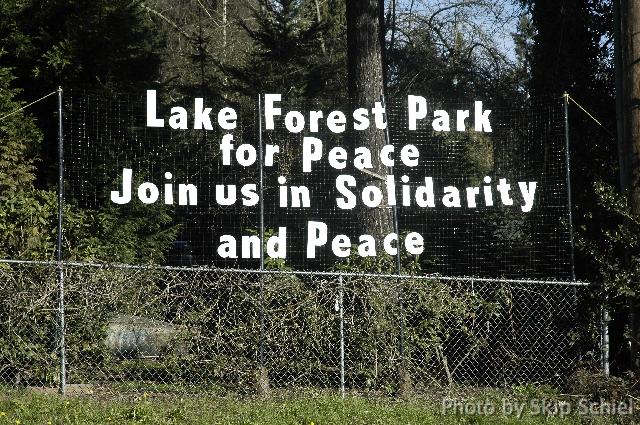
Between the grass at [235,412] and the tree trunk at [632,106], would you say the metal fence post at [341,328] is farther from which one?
the tree trunk at [632,106]

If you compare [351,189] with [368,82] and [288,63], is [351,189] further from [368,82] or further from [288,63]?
[288,63]

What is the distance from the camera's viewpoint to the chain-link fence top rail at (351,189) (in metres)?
9.63

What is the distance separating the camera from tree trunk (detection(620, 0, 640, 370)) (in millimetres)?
8188

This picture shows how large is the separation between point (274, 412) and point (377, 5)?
16.8ft

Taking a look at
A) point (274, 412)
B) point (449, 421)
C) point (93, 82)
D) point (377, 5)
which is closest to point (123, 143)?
point (93, 82)

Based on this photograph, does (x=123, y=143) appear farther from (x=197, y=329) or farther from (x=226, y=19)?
(x=226, y=19)

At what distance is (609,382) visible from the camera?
25.7 ft

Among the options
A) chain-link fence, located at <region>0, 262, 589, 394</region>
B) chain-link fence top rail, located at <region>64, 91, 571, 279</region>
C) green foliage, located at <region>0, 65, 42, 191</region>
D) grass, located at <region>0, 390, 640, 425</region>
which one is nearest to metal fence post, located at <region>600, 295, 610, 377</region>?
chain-link fence, located at <region>0, 262, 589, 394</region>

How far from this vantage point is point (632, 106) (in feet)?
26.9

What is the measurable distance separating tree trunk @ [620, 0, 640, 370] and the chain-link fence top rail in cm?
102

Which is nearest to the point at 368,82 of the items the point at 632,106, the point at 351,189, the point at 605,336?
the point at 351,189

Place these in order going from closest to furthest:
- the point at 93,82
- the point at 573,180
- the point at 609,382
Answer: the point at 609,382 → the point at 573,180 → the point at 93,82

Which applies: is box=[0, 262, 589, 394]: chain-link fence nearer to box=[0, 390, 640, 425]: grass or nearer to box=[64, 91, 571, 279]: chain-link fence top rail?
box=[0, 390, 640, 425]: grass

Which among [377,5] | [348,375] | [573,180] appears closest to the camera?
[348,375]
